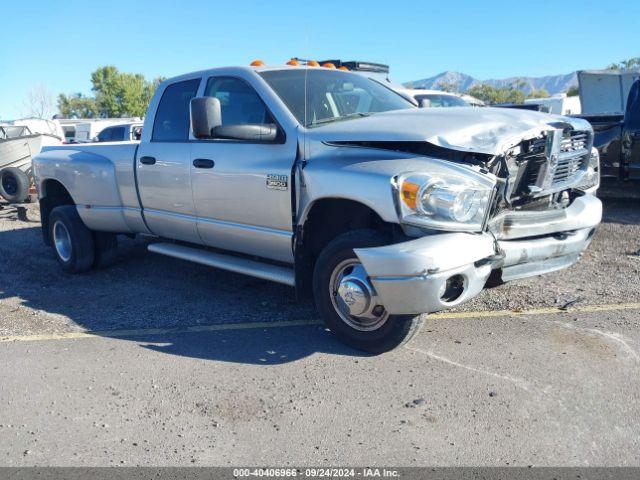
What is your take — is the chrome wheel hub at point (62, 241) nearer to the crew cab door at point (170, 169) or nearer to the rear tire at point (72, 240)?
the rear tire at point (72, 240)

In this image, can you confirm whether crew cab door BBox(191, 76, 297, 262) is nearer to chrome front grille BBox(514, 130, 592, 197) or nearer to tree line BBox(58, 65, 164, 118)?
chrome front grille BBox(514, 130, 592, 197)

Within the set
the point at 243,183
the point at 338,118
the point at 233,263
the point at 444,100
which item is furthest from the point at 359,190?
the point at 444,100

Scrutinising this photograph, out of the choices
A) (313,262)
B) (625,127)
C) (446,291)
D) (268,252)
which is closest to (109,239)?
(268,252)

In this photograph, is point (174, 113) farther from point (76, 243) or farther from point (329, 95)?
point (76, 243)

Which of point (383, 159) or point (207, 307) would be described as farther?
point (207, 307)

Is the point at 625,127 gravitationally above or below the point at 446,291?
above

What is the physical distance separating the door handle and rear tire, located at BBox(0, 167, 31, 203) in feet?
20.4

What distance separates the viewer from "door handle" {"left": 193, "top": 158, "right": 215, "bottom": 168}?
16.3 ft

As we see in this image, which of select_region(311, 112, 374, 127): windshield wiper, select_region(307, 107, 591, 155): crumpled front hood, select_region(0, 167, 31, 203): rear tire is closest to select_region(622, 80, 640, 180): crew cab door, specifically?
select_region(307, 107, 591, 155): crumpled front hood

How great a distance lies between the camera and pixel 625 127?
8531 mm

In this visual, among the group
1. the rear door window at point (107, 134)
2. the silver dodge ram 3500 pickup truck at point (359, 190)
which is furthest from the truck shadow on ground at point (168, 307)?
the rear door window at point (107, 134)

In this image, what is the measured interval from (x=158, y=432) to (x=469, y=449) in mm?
1641

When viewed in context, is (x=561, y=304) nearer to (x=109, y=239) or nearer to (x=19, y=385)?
(x=19, y=385)

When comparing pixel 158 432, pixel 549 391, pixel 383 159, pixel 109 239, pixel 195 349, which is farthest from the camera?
pixel 109 239
